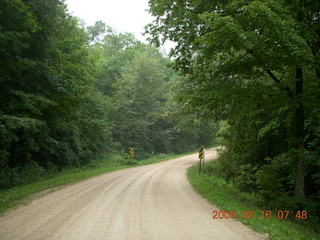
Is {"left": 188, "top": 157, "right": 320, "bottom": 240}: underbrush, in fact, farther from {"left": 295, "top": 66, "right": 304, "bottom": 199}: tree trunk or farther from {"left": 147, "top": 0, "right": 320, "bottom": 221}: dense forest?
{"left": 295, "top": 66, "right": 304, "bottom": 199}: tree trunk

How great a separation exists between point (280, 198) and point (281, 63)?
4.99 metres

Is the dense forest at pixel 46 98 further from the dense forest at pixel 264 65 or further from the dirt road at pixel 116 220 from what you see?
the dirt road at pixel 116 220

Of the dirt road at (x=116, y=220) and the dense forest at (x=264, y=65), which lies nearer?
the dirt road at (x=116, y=220)

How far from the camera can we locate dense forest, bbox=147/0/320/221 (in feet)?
22.5

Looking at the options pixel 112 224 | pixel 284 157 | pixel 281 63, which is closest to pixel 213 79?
pixel 281 63

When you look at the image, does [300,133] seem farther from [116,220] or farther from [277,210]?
[116,220]

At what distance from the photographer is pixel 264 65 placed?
7984mm

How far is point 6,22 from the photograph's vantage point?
1188cm

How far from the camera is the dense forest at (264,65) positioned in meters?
6.87
